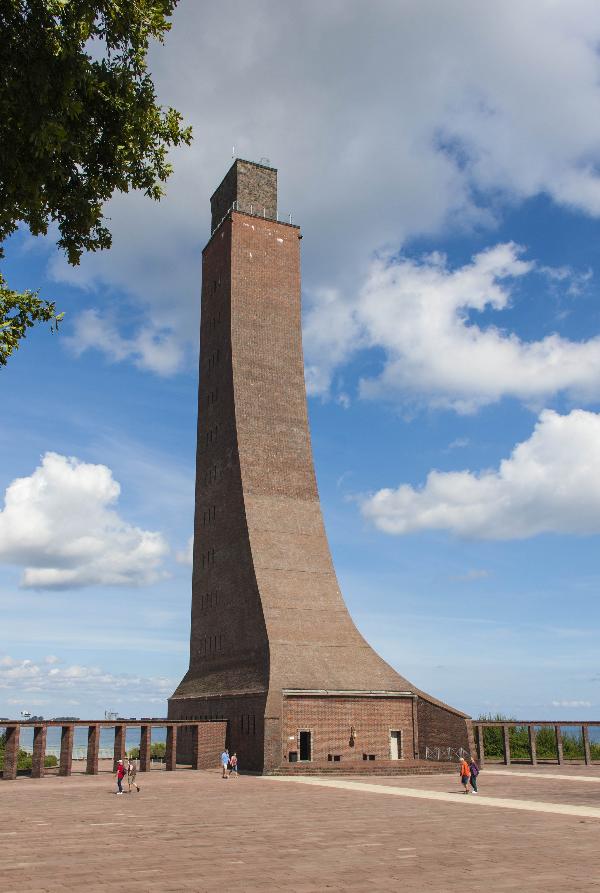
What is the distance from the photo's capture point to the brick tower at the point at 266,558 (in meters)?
36.8

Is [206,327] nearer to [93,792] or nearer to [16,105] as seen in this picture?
[93,792]

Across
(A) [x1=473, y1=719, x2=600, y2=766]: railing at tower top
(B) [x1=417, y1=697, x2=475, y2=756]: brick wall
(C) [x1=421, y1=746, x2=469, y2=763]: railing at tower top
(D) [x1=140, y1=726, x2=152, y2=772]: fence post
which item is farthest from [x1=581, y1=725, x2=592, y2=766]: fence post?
(D) [x1=140, y1=726, x2=152, y2=772]: fence post

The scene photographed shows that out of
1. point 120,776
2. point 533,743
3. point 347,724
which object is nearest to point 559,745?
point 533,743

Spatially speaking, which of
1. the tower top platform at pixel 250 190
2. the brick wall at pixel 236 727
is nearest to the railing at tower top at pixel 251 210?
the tower top platform at pixel 250 190

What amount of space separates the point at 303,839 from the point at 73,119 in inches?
497

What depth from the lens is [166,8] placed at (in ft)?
38.6

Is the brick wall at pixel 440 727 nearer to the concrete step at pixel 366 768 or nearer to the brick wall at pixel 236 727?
the concrete step at pixel 366 768

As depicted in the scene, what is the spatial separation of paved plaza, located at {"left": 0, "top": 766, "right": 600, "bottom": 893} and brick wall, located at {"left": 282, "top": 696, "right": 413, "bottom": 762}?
8.73 metres

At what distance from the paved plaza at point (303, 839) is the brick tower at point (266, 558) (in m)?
9.86

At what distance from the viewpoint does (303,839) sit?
15.0 metres

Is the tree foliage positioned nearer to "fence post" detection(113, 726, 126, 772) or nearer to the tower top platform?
"fence post" detection(113, 726, 126, 772)

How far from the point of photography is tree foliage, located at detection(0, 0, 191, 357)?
10.5 meters

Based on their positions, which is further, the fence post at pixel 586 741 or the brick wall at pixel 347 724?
the fence post at pixel 586 741

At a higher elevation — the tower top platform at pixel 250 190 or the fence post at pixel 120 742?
the tower top platform at pixel 250 190
